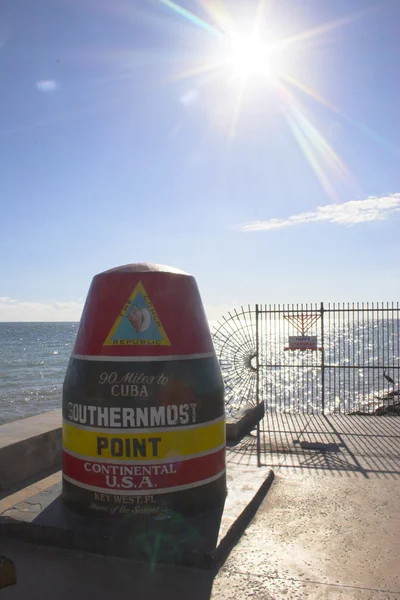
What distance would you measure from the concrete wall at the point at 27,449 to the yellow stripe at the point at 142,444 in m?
1.68

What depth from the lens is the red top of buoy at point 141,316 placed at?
16.0 ft

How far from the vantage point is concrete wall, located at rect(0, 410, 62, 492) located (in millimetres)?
6188

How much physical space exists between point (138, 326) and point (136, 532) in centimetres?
187

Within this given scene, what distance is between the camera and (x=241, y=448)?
28.1ft

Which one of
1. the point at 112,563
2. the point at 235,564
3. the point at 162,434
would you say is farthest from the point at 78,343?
the point at 235,564

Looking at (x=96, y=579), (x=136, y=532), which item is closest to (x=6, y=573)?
(x=96, y=579)

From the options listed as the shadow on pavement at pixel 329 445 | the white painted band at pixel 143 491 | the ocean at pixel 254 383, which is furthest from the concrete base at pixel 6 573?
the ocean at pixel 254 383

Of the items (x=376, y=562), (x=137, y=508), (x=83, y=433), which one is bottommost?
(x=376, y=562)

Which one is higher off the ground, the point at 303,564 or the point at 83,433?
the point at 83,433

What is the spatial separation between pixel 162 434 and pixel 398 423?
7.94 meters

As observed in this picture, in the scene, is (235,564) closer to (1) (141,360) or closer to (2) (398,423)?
(1) (141,360)

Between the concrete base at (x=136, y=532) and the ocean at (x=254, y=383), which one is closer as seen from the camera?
the concrete base at (x=136, y=532)

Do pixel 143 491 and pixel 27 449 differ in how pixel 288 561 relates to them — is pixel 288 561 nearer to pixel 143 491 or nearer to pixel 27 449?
pixel 143 491

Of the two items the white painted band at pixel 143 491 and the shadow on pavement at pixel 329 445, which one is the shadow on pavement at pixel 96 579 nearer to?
the white painted band at pixel 143 491
